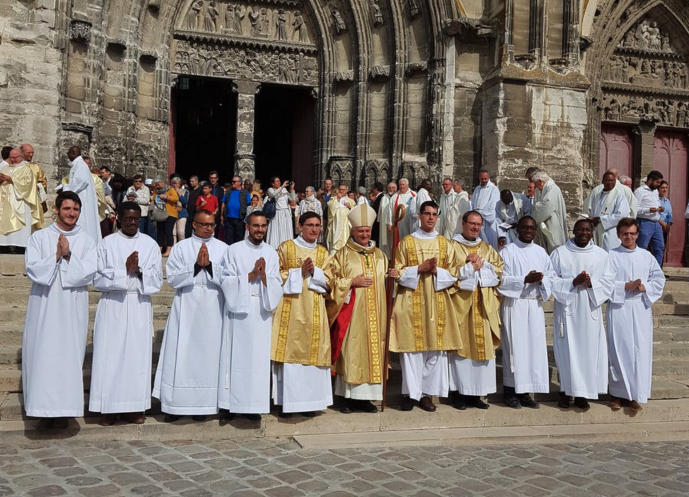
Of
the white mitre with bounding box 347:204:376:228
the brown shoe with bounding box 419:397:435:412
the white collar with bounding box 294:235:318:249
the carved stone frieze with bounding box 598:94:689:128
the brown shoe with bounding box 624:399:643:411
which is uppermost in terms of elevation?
the carved stone frieze with bounding box 598:94:689:128

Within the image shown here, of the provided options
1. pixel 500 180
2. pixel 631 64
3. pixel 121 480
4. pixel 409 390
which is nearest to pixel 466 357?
pixel 409 390

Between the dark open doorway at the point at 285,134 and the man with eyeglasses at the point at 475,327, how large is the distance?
9174 millimetres

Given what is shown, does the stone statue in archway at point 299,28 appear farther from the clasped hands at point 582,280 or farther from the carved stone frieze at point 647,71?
the clasped hands at point 582,280

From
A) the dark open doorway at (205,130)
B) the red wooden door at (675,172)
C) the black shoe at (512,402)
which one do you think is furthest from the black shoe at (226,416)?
the dark open doorway at (205,130)

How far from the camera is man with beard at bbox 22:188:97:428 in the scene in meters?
5.48

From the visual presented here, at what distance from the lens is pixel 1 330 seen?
6984 millimetres

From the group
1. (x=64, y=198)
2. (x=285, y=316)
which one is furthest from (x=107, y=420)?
(x=64, y=198)

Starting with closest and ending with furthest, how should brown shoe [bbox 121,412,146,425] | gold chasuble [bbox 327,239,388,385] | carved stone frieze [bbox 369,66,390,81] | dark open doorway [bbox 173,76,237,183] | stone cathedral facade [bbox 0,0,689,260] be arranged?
brown shoe [bbox 121,412,146,425] < gold chasuble [bbox 327,239,388,385] < stone cathedral facade [bbox 0,0,689,260] < carved stone frieze [bbox 369,66,390,81] < dark open doorway [bbox 173,76,237,183]

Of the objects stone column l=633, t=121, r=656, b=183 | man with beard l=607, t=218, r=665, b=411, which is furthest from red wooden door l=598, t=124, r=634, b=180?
man with beard l=607, t=218, r=665, b=411

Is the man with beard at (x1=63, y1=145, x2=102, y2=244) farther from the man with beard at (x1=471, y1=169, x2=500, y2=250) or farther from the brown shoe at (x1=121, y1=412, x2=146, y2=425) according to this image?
the man with beard at (x1=471, y1=169, x2=500, y2=250)

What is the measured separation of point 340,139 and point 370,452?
10098mm

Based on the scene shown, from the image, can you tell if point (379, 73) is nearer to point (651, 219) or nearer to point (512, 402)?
point (651, 219)

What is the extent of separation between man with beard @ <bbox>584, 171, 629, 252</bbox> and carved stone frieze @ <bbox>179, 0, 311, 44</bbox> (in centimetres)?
768

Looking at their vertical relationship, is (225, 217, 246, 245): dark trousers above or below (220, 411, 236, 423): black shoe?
above
